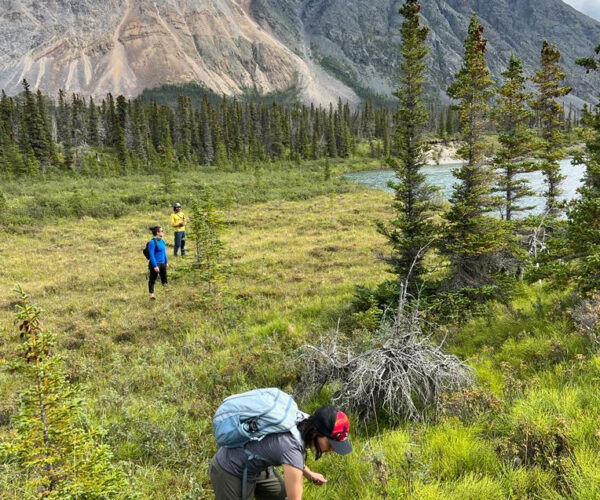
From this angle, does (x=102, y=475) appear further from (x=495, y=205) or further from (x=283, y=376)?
(x=495, y=205)

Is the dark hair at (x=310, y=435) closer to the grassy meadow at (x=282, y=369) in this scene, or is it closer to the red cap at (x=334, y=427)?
the red cap at (x=334, y=427)

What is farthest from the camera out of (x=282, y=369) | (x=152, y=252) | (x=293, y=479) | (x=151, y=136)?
(x=151, y=136)

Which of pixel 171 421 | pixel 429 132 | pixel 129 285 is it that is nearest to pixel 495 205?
pixel 429 132

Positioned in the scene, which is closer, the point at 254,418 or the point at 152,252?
the point at 254,418

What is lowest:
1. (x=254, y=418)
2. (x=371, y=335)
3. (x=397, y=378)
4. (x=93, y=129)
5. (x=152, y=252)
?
(x=371, y=335)

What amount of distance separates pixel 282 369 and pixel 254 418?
4.46 meters

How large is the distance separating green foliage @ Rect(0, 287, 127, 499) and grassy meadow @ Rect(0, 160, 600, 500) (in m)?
0.34

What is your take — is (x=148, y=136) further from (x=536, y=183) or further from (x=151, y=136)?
(x=536, y=183)

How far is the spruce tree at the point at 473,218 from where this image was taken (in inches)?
422

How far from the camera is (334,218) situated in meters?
28.8

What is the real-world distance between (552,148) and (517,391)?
1628 cm

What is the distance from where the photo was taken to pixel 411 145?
452 inches

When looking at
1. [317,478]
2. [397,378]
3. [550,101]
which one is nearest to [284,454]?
[317,478]

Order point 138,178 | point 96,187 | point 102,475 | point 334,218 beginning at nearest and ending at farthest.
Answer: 1. point 102,475
2. point 334,218
3. point 96,187
4. point 138,178
